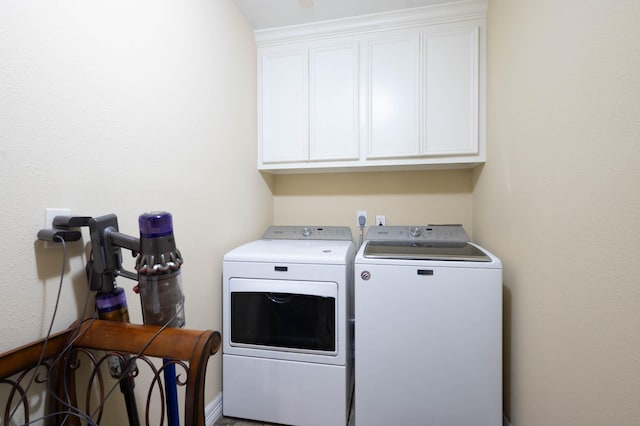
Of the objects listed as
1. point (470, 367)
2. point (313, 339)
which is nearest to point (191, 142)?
point (313, 339)

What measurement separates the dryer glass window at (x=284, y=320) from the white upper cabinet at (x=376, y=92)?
38.5 inches

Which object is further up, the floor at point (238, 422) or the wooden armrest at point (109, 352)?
the wooden armrest at point (109, 352)

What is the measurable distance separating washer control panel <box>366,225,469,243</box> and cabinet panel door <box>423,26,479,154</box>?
0.53 m

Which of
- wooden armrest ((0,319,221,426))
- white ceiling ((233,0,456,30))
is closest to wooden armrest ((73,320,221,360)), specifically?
wooden armrest ((0,319,221,426))

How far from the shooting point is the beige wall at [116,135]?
0.69 m

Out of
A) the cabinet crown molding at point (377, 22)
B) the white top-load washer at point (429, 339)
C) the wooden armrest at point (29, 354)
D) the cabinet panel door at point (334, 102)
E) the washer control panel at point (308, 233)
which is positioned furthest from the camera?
the washer control panel at point (308, 233)

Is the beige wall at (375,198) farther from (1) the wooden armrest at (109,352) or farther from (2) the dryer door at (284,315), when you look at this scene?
(1) the wooden armrest at (109,352)

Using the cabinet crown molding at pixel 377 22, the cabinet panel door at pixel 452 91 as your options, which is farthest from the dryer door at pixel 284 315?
the cabinet crown molding at pixel 377 22

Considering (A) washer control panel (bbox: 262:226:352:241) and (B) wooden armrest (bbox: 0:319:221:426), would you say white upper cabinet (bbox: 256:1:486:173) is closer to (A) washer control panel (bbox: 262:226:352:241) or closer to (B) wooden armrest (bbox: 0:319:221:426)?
(A) washer control panel (bbox: 262:226:352:241)

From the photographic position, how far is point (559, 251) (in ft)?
3.11

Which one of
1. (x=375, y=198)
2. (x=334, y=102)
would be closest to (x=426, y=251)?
(x=375, y=198)

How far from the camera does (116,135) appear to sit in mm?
958

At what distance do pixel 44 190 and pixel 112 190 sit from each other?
205mm

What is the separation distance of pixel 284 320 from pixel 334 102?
1.49 metres
